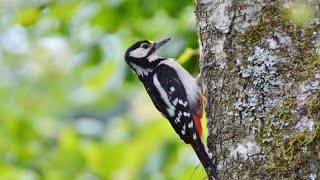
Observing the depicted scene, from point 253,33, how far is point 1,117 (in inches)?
125

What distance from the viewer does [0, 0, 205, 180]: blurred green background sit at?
14.9 ft

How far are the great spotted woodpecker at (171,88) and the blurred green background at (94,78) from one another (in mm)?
127

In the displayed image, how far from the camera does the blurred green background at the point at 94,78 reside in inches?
179

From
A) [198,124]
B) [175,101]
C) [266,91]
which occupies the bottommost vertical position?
[266,91]

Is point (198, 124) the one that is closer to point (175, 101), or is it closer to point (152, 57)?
point (175, 101)

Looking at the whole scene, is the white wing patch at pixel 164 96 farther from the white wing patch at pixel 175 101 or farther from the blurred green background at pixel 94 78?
the blurred green background at pixel 94 78

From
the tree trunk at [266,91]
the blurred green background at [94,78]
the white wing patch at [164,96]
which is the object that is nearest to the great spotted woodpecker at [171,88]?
the white wing patch at [164,96]

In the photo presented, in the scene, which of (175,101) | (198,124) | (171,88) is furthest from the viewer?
(171,88)

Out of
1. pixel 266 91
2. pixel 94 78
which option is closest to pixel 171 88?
pixel 94 78

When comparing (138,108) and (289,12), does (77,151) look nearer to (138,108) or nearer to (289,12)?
(138,108)

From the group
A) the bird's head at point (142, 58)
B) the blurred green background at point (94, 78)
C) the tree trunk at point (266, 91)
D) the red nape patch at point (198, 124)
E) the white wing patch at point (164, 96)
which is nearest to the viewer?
the tree trunk at point (266, 91)

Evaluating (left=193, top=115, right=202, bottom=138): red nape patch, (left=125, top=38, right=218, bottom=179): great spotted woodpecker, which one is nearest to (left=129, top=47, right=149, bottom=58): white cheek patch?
(left=125, top=38, right=218, bottom=179): great spotted woodpecker

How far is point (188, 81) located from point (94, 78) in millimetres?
1057

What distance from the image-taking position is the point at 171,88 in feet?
13.3
